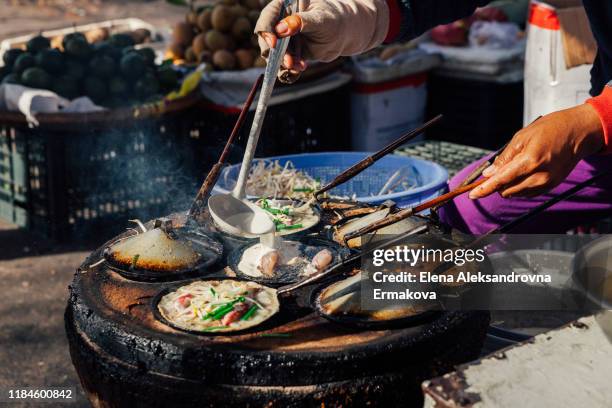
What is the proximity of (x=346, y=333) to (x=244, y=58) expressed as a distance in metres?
3.70

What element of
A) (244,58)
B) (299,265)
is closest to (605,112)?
(299,265)

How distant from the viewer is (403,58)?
6363 millimetres

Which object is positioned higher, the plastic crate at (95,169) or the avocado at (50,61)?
the avocado at (50,61)

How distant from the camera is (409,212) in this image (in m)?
2.49

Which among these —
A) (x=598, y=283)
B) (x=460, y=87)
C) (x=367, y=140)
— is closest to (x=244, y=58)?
(x=367, y=140)

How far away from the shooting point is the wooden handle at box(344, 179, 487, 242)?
240cm

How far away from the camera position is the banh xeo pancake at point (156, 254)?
107 inches

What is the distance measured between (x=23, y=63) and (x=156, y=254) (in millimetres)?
3270

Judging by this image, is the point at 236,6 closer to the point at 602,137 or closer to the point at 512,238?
the point at 512,238

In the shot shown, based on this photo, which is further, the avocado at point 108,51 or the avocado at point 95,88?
the avocado at point 108,51

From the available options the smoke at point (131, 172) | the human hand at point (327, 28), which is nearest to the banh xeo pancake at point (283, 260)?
the human hand at point (327, 28)

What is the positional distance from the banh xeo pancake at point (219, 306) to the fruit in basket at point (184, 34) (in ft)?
12.8

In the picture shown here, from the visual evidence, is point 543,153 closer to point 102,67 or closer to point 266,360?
point 266,360

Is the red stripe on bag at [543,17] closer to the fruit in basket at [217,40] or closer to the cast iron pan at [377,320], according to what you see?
the fruit in basket at [217,40]
